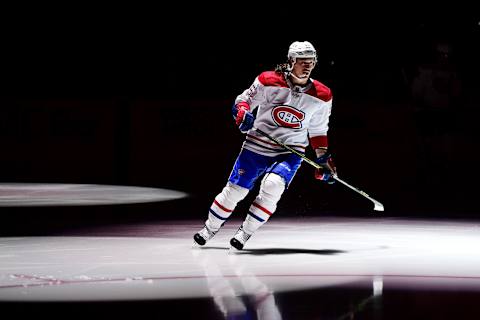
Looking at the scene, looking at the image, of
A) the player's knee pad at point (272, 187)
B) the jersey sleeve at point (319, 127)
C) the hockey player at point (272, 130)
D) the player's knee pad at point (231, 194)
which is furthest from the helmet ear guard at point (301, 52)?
the player's knee pad at point (231, 194)

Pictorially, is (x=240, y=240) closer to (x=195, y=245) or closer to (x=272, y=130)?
(x=195, y=245)

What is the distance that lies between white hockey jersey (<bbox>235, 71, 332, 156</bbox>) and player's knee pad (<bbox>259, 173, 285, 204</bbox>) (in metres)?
0.24

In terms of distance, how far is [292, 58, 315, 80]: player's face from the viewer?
716cm

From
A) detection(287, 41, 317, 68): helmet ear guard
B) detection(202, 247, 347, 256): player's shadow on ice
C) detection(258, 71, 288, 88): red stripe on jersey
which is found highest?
detection(287, 41, 317, 68): helmet ear guard

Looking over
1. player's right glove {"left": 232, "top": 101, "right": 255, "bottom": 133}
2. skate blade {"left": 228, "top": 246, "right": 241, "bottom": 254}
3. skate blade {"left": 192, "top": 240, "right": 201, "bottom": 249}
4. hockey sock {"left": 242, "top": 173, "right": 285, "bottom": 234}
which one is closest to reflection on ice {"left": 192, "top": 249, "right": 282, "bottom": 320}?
A: skate blade {"left": 228, "top": 246, "right": 241, "bottom": 254}

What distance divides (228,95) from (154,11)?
210 centimetres

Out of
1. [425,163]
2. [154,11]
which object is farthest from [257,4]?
[425,163]

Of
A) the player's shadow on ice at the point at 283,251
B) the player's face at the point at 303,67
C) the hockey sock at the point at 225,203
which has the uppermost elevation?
the player's face at the point at 303,67

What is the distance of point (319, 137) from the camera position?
7492mm

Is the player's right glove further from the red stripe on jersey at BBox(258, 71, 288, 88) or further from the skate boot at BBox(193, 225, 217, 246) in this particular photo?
the skate boot at BBox(193, 225, 217, 246)

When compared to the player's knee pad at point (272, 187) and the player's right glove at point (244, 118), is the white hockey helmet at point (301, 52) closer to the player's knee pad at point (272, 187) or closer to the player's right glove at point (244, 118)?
the player's right glove at point (244, 118)

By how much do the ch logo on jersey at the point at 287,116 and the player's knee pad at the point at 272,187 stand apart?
1.16 ft

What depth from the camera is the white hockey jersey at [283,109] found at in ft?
23.8

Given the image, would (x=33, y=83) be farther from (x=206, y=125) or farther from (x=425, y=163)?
(x=425, y=163)
